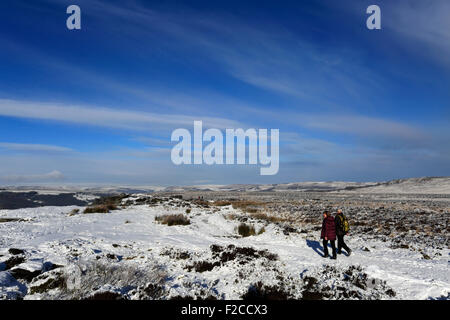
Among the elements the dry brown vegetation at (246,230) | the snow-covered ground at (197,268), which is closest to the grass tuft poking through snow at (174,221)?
the dry brown vegetation at (246,230)

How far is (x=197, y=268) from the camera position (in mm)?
11094

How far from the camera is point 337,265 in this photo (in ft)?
35.6

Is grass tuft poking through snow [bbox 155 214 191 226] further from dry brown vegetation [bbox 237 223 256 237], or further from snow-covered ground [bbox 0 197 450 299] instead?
snow-covered ground [bbox 0 197 450 299]

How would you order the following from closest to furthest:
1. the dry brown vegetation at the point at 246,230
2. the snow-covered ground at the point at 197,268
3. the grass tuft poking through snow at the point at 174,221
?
the snow-covered ground at the point at 197,268, the dry brown vegetation at the point at 246,230, the grass tuft poking through snow at the point at 174,221

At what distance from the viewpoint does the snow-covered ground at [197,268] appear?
28.5 feet

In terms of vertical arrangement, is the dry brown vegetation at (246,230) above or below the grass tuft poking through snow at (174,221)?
below

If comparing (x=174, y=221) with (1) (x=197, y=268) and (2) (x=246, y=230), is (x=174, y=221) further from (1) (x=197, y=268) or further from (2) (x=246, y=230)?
(1) (x=197, y=268)

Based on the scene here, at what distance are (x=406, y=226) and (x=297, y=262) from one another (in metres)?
13.2

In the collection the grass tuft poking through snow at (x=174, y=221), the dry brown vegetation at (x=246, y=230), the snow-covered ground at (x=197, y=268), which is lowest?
the dry brown vegetation at (x=246, y=230)

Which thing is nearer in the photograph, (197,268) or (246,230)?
(197,268)

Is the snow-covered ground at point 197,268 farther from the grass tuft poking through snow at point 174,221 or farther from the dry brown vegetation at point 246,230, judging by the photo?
the grass tuft poking through snow at point 174,221

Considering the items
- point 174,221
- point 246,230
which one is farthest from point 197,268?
point 174,221

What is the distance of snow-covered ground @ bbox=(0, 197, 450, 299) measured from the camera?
869cm
